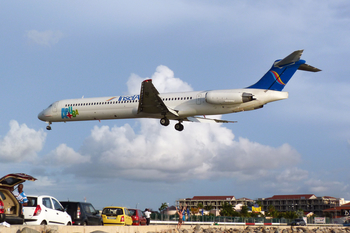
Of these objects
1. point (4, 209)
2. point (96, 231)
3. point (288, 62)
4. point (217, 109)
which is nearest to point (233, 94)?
point (217, 109)

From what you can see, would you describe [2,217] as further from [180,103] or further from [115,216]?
[180,103]

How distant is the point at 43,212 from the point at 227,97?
15856 millimetres

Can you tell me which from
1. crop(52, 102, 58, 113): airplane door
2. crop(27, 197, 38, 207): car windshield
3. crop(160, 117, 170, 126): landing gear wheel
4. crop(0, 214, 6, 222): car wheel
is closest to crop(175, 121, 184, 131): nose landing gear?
crop(160, 117, 170, 126): landing gear wheel

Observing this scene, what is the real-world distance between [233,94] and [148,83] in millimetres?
5551

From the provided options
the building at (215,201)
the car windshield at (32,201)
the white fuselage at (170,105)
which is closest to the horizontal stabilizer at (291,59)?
the white fuselage at (170,105)

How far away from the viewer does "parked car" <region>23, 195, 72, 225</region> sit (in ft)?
45.0

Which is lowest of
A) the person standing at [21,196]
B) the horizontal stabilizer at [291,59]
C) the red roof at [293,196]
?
the red roof at [293,196]

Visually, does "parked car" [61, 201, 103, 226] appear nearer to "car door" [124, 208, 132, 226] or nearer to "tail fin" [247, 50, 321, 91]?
"car door" [124, 208, 132, 226]

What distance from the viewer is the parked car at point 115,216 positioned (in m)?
20.2

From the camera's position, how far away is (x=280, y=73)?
28.0 metres

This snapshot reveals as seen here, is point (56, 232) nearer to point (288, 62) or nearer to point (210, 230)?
point (210, 230)

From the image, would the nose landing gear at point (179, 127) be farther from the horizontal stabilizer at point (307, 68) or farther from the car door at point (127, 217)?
the car door at point (127, 217)

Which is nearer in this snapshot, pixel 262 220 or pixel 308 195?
pixel 262 220

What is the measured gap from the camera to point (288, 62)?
2748 centimetres
